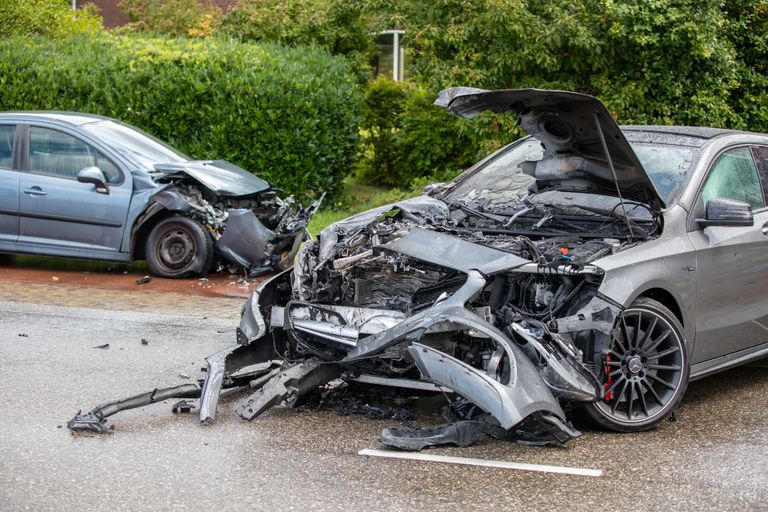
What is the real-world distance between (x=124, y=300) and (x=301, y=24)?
7686 mm

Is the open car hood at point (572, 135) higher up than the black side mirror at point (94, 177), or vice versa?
the open car hood at point (572, 135)

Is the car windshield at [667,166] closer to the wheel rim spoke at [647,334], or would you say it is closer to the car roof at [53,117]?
the wheel rim spoke at [647,334]

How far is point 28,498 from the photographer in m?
5.00

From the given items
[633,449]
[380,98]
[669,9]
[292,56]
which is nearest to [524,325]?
[633,449]

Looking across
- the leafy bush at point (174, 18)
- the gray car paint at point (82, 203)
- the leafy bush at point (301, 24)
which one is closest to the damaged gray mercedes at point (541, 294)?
the gray car paint at point (82, 203)

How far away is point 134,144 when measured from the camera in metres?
12.0

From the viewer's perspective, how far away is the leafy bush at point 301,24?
55.6ft

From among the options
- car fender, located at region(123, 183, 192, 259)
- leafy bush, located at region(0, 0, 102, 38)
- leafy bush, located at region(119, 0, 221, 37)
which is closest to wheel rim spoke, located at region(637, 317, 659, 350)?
car fender, located at region(123, 183, 192, 259)

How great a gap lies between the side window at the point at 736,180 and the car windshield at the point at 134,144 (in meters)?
6.49

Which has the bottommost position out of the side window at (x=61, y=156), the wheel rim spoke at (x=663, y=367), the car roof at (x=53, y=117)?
the wheel rim spoke at (x=663, y=367)

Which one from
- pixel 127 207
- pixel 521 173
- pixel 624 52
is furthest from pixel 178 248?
pixel 624 52

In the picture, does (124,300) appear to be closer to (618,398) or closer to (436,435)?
(436,435)

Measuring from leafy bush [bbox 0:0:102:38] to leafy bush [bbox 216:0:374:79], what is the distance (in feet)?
8.03

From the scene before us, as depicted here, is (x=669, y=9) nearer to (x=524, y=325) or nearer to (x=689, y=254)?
(x=689, y=254)
